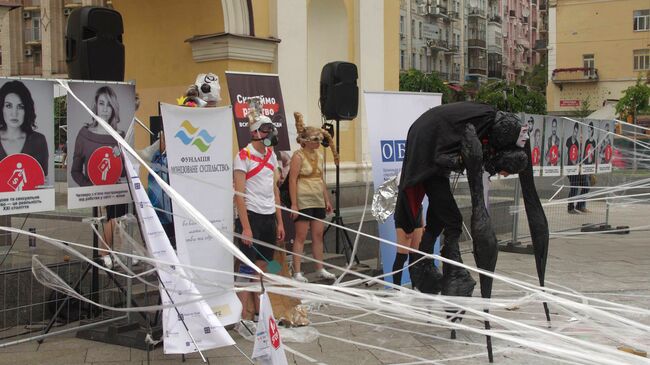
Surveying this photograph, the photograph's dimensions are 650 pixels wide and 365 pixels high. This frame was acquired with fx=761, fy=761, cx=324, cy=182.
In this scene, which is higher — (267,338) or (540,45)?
(540,45)

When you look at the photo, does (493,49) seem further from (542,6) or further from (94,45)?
(94,45)

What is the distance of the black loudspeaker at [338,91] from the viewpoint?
32.4 ft

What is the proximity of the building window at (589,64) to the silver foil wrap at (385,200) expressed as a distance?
189 feet

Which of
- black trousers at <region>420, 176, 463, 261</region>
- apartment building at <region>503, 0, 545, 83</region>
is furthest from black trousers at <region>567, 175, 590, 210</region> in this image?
apartment building at <region>503, 0, 545, 83</region>

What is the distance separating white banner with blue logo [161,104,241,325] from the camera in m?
5.81

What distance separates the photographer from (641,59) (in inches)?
2328

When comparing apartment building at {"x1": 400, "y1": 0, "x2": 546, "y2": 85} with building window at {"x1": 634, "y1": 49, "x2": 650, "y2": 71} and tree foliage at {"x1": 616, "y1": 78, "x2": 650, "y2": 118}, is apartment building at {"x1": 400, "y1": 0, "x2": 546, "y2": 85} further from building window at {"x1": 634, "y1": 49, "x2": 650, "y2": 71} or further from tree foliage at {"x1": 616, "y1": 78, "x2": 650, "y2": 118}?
tree foliage at {"x1": 616, "y1": 78, "x2": 650, "y2": 118}

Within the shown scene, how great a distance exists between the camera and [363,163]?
46.2ft

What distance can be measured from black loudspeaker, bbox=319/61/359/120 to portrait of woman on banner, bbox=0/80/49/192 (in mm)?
4757

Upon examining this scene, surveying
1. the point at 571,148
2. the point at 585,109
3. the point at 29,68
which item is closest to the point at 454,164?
the point at 571,148

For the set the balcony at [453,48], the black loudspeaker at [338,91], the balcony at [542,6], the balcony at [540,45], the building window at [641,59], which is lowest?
the black loudspeaker at [338,91]

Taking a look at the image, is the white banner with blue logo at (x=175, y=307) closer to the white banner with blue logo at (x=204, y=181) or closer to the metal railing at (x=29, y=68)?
the white banner with blue logo at (x=204, y=181)

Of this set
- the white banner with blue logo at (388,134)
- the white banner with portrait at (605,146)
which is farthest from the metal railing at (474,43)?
the white banner with blue logo at (388,134)

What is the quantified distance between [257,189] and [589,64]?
60.0 metres
